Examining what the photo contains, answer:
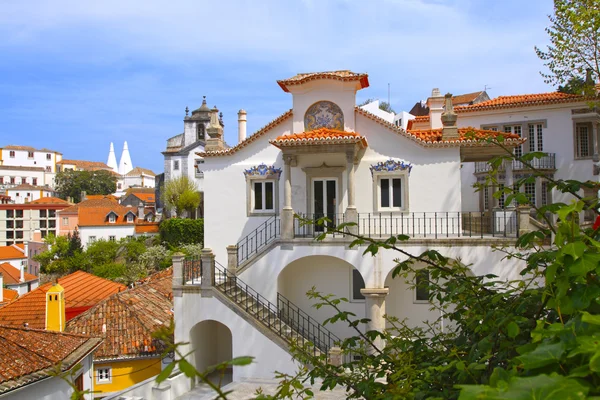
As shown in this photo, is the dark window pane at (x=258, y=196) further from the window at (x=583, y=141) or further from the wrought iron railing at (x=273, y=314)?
the window at (x=583, y=141)

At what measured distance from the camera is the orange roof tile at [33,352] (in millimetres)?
11535

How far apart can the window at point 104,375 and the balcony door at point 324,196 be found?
347 inches

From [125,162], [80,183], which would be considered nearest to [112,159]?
[125,162]

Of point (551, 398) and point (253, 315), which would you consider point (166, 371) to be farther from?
point (253, 315)

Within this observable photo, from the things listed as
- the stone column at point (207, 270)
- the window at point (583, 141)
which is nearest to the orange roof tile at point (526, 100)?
the window at point (583, 141)

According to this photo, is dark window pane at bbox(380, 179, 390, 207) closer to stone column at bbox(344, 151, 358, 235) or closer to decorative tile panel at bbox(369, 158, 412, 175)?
decorative tile panel at bbox(369, 158, 412, 175)

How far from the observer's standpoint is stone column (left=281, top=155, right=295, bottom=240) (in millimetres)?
15516

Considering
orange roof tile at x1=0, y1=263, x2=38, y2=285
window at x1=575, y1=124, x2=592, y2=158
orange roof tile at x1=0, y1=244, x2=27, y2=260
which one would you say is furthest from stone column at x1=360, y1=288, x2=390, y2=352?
orange roof tile at x1=0, y1=244, x2=27, y2=260

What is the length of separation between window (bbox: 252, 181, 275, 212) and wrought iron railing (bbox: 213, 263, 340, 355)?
264 cm

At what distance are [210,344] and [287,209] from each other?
4.86 metres

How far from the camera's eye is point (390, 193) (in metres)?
→ 16.7

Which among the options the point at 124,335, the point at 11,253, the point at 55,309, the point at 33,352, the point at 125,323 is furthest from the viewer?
the point at 11,253

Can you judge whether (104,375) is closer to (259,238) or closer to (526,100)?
(259,238)

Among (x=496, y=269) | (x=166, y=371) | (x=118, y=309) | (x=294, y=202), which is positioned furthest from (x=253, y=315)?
(x=166, y=371)
